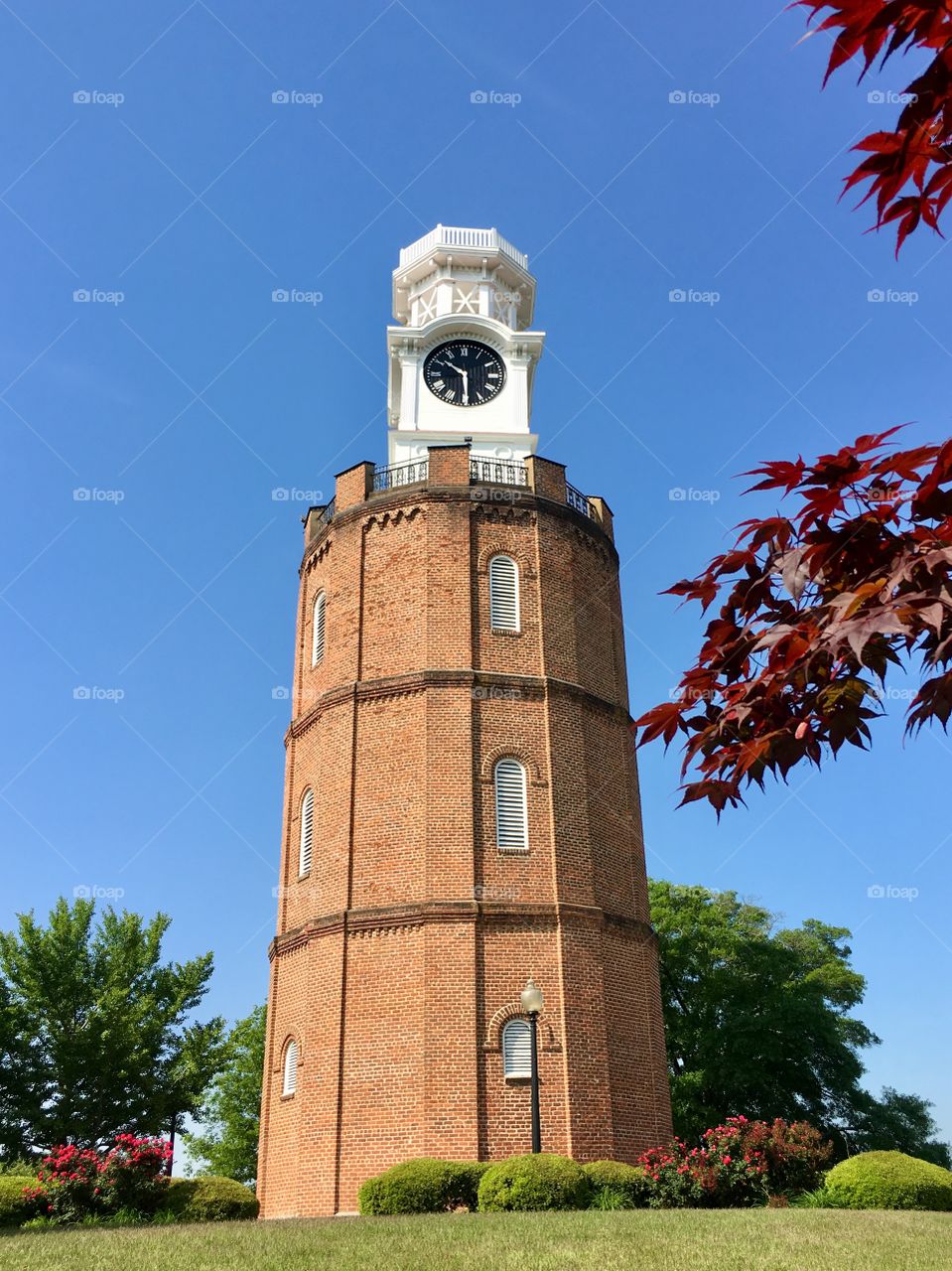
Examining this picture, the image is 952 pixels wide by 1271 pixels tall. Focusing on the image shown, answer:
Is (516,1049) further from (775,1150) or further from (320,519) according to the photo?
(320,519)

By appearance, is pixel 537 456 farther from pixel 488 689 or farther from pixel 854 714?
pixel 854 714

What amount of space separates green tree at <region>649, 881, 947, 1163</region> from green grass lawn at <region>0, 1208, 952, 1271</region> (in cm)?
2070

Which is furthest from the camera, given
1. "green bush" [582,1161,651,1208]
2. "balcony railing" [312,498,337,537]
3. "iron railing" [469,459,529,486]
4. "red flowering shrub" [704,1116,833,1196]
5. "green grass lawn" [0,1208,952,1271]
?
"balcony railing" [312,498,337,537]

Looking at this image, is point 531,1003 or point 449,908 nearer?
point 531,1003

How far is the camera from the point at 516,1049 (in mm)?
21578

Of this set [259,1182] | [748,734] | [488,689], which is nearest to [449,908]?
[488,689]

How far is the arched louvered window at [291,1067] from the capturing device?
77.3ft

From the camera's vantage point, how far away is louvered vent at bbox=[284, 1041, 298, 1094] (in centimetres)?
2353

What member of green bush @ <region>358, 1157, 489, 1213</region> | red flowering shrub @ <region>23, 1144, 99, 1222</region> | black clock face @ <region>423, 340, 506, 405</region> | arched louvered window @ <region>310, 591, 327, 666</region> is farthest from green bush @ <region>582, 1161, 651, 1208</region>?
black clock face @ <region>423, 340, 506, 405</region>

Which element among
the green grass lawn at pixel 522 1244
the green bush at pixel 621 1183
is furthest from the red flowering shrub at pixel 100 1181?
the green bush at pixel 621 1183

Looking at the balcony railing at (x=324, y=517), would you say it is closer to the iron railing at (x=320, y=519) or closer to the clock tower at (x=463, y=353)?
the iron railing at (x=320, y=519)

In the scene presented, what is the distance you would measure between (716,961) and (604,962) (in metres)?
17.9

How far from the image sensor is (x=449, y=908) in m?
22.4

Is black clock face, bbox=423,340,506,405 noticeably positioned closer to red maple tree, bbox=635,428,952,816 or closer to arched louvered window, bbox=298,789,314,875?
arched louvered window, bbox=298,789,314,875
